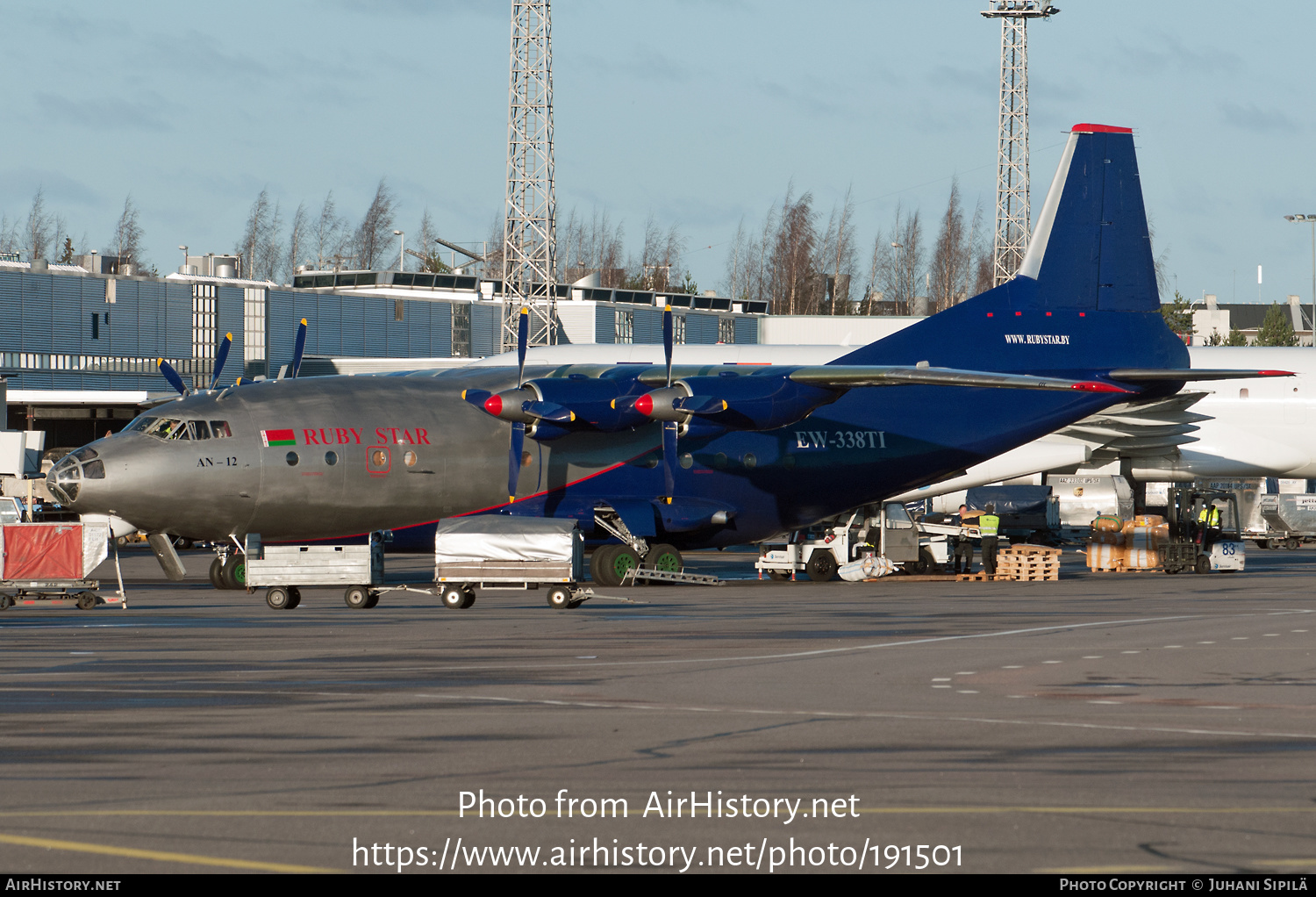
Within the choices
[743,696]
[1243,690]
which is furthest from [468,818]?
[1243,690]

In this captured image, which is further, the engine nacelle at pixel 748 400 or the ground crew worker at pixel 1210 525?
the ground crew worker at pixel 1210 525

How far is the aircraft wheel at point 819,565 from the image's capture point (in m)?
36.0

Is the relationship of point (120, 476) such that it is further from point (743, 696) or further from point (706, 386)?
point (743, 696)

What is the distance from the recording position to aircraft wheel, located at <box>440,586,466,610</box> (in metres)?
25.8

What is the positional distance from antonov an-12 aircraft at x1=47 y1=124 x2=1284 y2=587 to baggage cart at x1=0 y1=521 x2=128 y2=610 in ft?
7.38

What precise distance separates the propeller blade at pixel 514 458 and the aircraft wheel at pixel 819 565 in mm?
8416

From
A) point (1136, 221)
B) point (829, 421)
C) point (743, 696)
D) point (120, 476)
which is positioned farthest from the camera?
point (1136, 221)

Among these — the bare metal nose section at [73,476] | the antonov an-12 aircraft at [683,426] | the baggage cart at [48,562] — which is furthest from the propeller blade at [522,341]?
the baggage cart at [48,562]

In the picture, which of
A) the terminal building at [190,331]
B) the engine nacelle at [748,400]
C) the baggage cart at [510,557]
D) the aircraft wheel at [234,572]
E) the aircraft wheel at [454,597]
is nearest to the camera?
the baggage cart at [510,557]

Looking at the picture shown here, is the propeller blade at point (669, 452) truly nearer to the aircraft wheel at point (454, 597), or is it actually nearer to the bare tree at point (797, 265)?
the aircraft wheel at point (454, 597)

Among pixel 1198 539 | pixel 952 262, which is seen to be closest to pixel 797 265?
pixel 952 262

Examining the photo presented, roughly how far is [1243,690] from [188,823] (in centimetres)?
1109

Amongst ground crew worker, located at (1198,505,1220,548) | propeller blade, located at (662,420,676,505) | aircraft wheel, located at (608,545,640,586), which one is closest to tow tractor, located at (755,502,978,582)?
propeller blade, located at (662,420,676,505)
